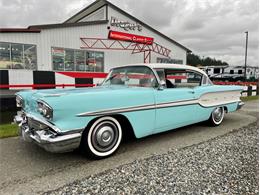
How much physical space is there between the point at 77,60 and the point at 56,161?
12107 millimetres

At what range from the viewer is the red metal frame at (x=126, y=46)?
14.5 metres

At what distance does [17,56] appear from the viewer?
11.6 m

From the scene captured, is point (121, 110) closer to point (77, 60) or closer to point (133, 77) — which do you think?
point (133, 77)

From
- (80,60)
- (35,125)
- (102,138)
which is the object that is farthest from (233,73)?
(35,125)

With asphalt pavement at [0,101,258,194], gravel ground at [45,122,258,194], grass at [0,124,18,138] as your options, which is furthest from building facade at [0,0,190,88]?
gravel ground at [45,122,258,194]

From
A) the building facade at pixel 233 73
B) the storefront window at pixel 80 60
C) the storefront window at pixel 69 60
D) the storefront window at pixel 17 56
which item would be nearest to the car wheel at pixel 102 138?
the storefront window at pixel 17 56

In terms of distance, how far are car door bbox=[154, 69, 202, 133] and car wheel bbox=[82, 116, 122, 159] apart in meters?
0.76

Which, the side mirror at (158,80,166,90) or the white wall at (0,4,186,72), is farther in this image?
the white wall at (0,4,186,72)

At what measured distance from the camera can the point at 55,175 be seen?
246 centimetres

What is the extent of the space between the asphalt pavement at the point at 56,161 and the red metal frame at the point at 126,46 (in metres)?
11.7

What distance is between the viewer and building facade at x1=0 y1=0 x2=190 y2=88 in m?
11.6

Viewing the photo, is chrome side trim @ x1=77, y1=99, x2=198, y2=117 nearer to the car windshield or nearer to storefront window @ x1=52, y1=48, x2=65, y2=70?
the car windshield

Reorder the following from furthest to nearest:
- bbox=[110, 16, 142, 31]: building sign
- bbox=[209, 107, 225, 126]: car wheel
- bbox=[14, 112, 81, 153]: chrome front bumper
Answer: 1. bbox=[110, 16, 142, 31]: building sign
2. bbox=[209, 107, 225, 126]: car wheel
3. bbox=[14, 112, 81, 153]: chrome front bumper

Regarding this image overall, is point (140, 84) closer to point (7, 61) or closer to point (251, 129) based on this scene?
point (251, 129)
